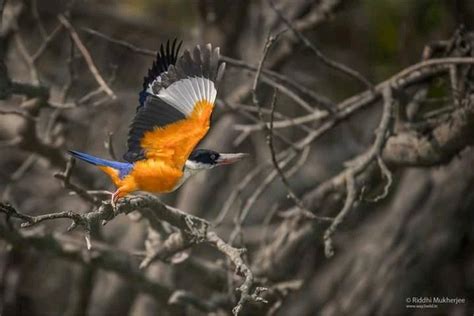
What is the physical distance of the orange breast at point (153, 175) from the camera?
3.04 meters

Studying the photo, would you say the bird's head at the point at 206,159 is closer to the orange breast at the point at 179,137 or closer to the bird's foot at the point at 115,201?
the orange breast at the point at 179,137

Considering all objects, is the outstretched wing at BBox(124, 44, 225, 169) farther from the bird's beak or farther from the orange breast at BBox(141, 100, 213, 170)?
the bird's beak

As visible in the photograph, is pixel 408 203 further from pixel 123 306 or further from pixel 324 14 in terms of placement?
pixel 123 306

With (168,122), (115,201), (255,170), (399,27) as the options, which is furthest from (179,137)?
(399,27)

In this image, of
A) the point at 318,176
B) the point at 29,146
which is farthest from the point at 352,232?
the point at 29,146

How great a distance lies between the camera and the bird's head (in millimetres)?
3176

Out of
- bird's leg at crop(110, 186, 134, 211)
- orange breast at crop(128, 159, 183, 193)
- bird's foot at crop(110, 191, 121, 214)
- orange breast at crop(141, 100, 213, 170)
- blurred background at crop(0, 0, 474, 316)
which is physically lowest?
bird's foot at crop(110, 191, 121, 214)

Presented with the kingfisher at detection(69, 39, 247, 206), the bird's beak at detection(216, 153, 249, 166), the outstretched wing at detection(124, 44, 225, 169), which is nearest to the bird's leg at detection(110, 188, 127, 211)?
the kingfisher at detection(69, 39, 247, 206)

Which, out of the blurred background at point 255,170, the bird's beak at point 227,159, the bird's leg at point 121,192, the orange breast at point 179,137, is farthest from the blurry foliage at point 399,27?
the bird's leg at point 121,192

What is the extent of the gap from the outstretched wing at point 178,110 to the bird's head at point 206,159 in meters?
0.10

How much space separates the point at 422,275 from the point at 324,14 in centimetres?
154

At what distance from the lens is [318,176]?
564cm

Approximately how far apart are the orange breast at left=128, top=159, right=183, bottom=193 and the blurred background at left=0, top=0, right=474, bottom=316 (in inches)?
17.5

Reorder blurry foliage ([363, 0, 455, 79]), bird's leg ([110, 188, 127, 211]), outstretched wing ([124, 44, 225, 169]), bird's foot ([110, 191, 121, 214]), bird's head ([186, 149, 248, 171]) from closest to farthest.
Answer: bird's foot ([110, 191, 121, 214]) < bird's leg ([110, 188, 127, 211]) < outstretched wing ([124, 44, 225, 169]) < bird's head ([186, 149, 248, 171]) < blurry foliage ([363, 0, 455, 79])
